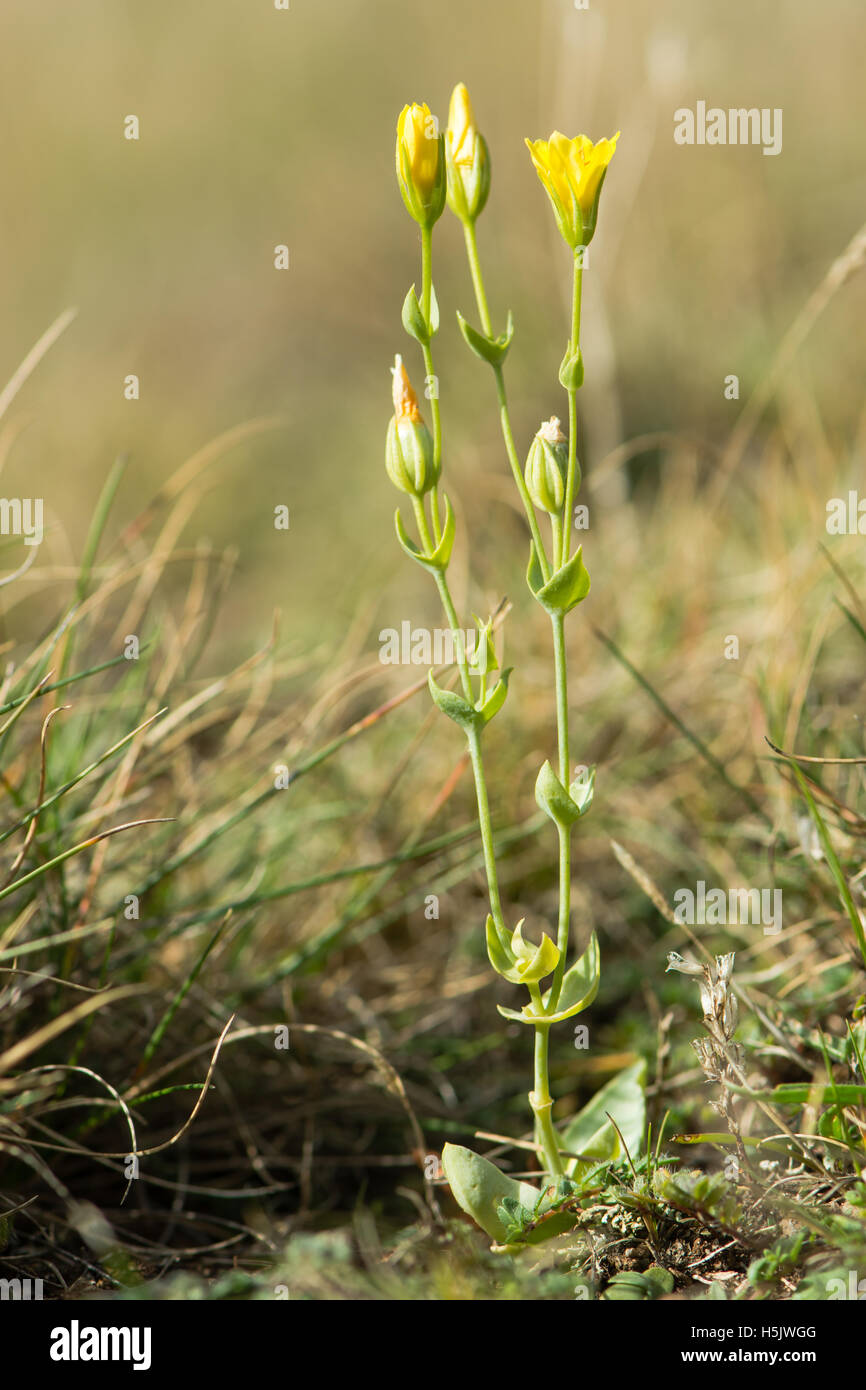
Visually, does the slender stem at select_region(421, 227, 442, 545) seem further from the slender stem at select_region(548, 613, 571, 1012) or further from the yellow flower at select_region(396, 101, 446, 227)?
the slender stem at select_region(548, 613, 571, 1012)

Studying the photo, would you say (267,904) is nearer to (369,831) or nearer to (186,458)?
(369,831)

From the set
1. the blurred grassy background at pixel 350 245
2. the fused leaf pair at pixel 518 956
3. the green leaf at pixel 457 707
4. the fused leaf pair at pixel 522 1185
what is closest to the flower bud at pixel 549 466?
the green leaf at pixel 457 707

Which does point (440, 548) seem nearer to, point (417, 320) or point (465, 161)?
point (417, 320)

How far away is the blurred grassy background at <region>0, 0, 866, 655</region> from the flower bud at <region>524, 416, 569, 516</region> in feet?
4.84

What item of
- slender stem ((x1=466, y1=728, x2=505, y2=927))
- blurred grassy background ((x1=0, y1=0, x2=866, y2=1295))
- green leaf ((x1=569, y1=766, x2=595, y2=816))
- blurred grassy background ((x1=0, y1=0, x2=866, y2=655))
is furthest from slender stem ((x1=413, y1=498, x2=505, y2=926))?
blurred grassy background ((x1=0, y1=0, x2=866, y2=655))

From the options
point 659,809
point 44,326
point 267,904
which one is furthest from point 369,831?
point 44,326

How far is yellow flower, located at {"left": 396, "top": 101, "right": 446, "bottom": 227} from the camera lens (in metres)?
1.03

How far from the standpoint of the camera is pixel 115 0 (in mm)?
6965

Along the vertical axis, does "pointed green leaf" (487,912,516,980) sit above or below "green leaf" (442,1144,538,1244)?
above

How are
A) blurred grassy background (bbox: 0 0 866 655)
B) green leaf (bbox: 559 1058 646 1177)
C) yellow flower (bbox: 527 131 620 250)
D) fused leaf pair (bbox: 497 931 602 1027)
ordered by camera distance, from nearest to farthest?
1. yellow flower (bbox: 527 131 620 250)
2. fused leaf pair (bbox: 497 931 602 1027)
3. green leaf (bbox: 559 1058 646 1177)
4. blurred grassy background (bbox: 0 0 866 655)

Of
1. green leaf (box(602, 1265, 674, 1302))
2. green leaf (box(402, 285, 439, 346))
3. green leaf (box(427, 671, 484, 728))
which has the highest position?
green leaf (box(402, 285, 439, 346))
